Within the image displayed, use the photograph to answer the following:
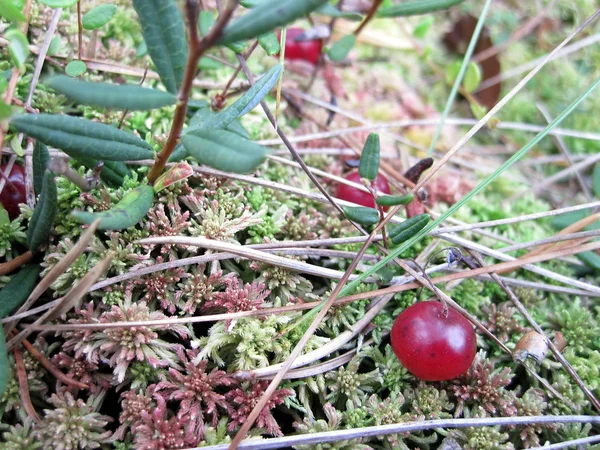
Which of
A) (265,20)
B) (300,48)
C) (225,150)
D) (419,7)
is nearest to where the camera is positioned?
(265,20)

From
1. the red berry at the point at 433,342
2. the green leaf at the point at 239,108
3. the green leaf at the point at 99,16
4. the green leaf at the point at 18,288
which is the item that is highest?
the green leaf at the point at 99,16

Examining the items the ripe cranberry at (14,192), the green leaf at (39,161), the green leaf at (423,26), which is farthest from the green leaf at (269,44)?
the green leaf at (423,26)

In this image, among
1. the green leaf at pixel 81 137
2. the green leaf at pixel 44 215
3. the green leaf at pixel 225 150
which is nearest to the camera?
the green leaf at pixel 225 150

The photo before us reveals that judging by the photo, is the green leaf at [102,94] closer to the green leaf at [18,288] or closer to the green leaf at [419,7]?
the green leaf at [18,288]

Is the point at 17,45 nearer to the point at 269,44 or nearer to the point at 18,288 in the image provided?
the point at 18,288

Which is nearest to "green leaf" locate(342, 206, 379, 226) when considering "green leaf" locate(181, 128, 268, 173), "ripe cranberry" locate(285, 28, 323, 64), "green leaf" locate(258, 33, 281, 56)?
"green leaf" locate(181, 128, 268, 173)

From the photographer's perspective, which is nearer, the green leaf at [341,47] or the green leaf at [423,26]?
the green leaf at [341,47]

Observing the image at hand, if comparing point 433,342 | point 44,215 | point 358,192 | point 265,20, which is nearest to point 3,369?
point 44,215
